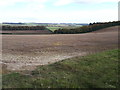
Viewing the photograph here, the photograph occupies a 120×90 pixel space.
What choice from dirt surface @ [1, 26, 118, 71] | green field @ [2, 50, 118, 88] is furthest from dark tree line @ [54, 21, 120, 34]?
green field @ [2, 50, 118, 88]

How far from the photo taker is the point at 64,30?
61062mm

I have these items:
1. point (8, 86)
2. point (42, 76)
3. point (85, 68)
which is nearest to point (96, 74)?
point (85, 68)

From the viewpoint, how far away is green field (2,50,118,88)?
26.6 feet

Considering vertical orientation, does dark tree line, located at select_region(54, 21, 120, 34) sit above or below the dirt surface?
above

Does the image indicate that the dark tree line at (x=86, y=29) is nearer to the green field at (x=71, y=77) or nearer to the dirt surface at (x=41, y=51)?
the dirt surface at (x=41, y=51)

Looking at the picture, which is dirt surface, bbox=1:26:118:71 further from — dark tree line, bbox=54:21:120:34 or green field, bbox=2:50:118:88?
dark tree line, bbox=54:21:120:34

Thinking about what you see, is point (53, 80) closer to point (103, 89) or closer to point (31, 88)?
point (31, 88)

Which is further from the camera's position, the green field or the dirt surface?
the dirt surface

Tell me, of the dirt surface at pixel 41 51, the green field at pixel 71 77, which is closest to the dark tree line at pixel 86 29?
the dirt surface at pixel 41 51

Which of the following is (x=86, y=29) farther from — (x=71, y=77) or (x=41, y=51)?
Result: (x=71, y=77)

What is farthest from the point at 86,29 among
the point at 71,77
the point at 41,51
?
the point at 71,77

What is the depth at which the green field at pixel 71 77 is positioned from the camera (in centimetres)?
810

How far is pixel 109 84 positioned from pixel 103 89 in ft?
1.89

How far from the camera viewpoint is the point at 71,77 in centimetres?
910
